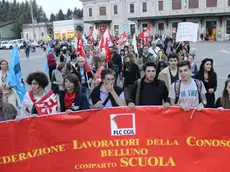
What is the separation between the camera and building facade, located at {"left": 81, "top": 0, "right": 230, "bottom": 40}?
48469mm

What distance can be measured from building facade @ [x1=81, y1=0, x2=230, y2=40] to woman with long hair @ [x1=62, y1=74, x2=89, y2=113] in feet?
124

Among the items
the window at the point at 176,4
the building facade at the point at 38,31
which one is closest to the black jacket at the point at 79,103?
the window at the point at 176,4

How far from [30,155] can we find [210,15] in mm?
48714

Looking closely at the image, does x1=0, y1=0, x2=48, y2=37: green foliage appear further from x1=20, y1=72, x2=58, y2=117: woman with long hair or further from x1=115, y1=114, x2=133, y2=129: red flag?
x1=115, y1=114, x2=133, y2=129: red flag

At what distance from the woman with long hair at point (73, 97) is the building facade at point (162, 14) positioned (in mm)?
37701

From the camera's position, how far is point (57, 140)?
4.03 m

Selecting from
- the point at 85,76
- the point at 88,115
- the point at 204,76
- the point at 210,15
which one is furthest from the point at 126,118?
the point at 210,15

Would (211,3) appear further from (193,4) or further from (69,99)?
(69,99)

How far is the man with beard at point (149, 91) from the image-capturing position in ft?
14.8

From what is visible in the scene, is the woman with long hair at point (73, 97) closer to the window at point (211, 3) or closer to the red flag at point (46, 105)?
the red flag at point (46, 105)

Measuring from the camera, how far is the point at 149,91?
454 cm

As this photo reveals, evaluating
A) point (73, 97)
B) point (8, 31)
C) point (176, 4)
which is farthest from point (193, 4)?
point (8, 31)

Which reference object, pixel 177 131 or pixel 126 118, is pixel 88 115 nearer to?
pixel 126 118

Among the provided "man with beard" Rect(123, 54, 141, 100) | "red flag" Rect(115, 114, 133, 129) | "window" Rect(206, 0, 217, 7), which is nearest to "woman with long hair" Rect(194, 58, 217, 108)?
"red flag" Rect(115, 114, 133, 129)
